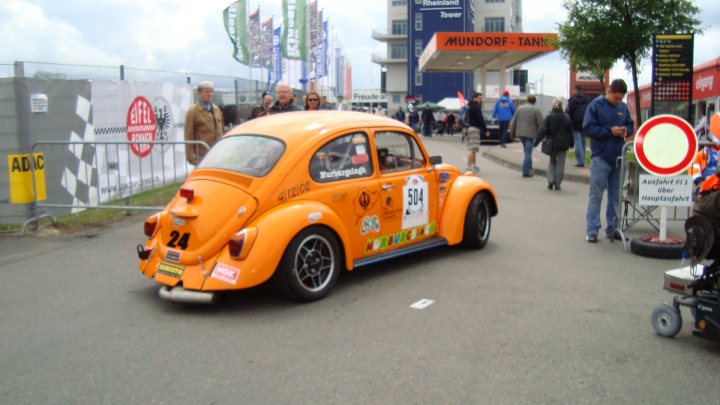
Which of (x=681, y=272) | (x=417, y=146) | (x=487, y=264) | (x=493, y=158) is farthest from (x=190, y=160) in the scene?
(x=493, y=158)

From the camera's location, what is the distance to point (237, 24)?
30.8 m

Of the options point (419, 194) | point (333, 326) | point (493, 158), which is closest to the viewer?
point (333, 326)

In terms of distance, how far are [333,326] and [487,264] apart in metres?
2.55

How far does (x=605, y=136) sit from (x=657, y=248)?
144cm

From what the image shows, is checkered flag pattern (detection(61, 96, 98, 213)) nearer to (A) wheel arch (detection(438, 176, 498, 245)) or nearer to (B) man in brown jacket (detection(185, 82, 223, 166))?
(B) man in brown jacket (detection(185, 82, 223, 166))

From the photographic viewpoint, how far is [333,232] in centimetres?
615

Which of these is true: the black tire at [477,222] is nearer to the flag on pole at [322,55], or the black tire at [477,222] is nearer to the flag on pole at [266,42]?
the flag on pole at [266,42]

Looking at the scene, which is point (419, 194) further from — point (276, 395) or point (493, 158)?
point (493, 158)

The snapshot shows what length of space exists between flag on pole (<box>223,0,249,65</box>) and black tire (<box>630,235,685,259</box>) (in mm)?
25696

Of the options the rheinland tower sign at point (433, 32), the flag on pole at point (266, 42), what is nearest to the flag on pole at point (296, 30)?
the flag on pole at point (266, 42)

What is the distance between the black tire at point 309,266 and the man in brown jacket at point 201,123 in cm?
437

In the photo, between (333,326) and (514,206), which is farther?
(514,206)

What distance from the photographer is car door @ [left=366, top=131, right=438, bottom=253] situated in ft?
22.4

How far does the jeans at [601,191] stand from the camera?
27.0ft
